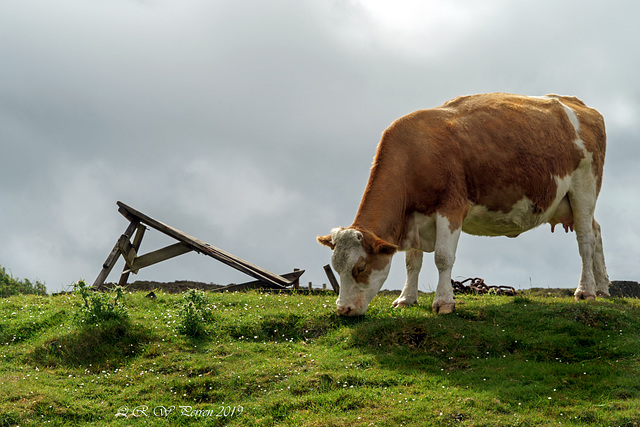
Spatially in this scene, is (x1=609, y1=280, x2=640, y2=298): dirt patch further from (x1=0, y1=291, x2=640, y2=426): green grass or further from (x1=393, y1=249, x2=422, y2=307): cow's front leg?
(x1=393, y1=249, x2=422, y2=307): cow's front leg

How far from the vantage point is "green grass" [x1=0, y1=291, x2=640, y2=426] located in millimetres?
10320

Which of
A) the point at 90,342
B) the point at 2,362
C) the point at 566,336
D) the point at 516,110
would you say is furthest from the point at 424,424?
the point at 516,110

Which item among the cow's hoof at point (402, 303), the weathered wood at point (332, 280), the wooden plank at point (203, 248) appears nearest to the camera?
the cow's hoof at point (402, 303)

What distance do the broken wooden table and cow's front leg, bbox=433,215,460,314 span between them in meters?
5.12

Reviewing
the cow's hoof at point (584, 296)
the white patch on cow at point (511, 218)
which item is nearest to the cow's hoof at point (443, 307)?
the white patch on cow at point (511, 218)

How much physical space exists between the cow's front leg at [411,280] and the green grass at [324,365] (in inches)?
37.3

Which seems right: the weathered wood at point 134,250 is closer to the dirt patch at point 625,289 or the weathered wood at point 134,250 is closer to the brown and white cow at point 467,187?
the brown and white cow at point 467,187

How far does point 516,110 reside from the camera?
54.4ft

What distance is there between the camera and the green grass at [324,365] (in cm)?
1032

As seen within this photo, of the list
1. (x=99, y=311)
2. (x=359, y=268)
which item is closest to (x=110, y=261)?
(x=99, y=311)

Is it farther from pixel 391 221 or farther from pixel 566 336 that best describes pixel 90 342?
Answer: pixel 566 336

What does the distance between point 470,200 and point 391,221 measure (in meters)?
Result: 2.09

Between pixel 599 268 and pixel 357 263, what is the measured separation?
7.88m

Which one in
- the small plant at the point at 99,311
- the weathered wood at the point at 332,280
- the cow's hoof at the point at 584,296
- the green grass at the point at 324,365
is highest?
the weathered wood at the point at 332,280
